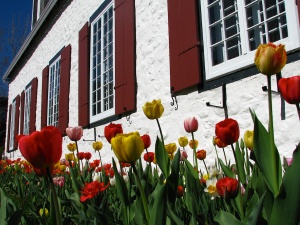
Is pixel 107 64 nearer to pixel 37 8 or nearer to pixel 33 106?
A: pixel 33 106

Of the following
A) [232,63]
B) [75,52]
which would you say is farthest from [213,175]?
[75,52]

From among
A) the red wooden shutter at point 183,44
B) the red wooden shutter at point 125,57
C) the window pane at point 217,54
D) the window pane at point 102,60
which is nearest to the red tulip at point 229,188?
the red wooden shutter at point 183,44

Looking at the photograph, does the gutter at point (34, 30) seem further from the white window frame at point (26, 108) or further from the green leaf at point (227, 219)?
the green leaf at point (227, 219)

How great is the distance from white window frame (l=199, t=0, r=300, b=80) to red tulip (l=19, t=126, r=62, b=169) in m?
2.01

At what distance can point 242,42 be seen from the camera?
10.0ft

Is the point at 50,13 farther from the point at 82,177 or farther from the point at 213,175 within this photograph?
the point at 213,175

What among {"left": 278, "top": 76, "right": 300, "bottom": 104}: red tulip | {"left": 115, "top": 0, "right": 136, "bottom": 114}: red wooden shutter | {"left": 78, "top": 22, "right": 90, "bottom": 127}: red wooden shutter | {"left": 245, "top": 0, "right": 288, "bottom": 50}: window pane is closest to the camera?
{"left": 278, "top": 76, "right": 300, "bottom": 104}: red tulip

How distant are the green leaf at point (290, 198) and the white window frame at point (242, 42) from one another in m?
1.79

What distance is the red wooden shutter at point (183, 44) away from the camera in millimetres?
3447

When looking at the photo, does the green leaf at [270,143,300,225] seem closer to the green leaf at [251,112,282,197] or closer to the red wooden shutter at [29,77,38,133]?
the green leaf at [251,112,282,197]

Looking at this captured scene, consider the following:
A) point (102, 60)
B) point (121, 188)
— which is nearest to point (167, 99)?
point (102, 60)

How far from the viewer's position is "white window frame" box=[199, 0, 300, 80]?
2.57m

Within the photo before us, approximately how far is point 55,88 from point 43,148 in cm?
834

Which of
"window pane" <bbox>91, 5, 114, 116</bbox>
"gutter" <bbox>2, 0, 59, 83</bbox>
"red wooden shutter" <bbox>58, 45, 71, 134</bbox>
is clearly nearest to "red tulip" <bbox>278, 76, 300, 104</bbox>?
"window pane" <bbox>91, 5, 114, 116</bbox>
